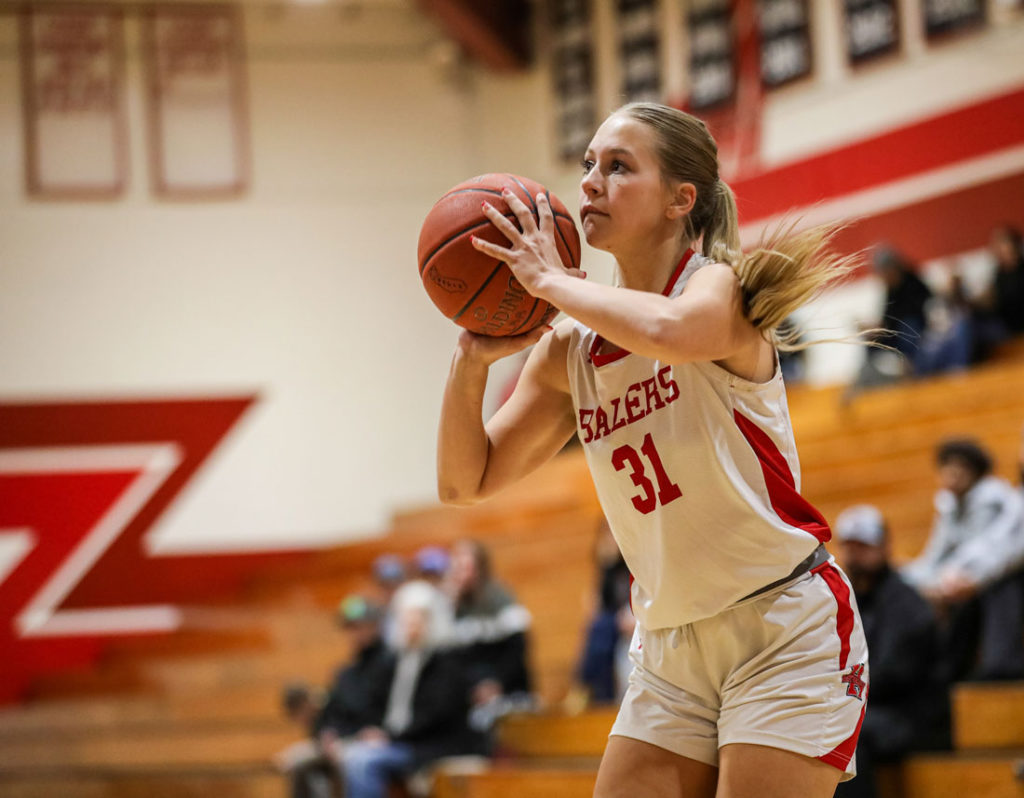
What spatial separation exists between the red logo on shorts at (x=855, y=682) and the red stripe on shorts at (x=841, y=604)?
20 millimetres

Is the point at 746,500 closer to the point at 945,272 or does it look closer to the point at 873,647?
the point at 873,647

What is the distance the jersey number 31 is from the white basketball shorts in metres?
0.23

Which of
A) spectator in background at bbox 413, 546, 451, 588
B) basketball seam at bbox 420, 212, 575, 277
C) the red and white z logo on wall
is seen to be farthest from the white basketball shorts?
the red and white z logo on wall

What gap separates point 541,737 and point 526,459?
13.1 feet

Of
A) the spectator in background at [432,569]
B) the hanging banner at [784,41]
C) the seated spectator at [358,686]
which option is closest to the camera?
the seated spectator at [358,686]

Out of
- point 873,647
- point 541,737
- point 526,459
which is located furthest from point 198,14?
point 526,459

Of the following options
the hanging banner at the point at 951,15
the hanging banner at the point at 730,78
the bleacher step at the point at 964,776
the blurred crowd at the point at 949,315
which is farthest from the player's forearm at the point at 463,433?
the hanging banner at the point at 730,78

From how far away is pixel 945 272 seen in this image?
10.4 m

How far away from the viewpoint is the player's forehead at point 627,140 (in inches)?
96.2

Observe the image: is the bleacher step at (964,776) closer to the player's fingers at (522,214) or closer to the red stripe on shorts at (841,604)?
the red stripe on shorts at (841,604)

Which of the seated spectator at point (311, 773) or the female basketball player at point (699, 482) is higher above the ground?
the female basketball player at point (699, 482)

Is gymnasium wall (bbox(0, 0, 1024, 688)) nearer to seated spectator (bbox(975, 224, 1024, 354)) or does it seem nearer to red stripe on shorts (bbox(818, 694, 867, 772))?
seated spectator (bbox(975, 224, 1024, 354))

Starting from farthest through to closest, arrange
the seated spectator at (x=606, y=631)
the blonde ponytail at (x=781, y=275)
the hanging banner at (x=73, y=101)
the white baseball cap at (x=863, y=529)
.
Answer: the hanging banner at (x=73, y=101) < the seated spectator at (x=606, y=631) < the white baseball cap at (x=863, y=529) < the blonde ponytail at (x=781, y=275)

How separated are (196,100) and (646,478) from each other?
1139 centimetres
